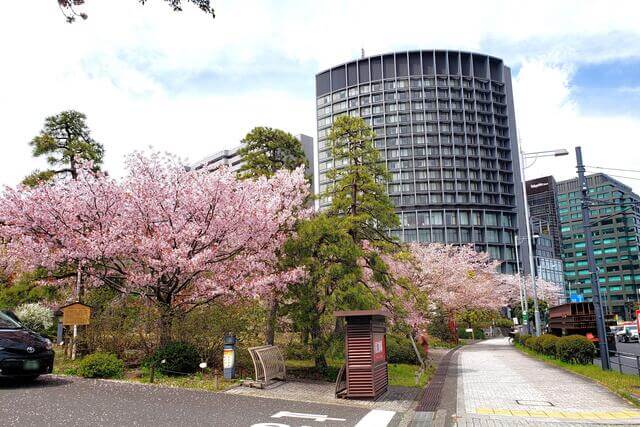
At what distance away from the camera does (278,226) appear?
1616 centimetres

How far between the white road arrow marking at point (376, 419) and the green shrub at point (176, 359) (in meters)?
5.80

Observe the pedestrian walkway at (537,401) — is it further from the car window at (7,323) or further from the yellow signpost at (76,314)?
the yellow signpost at (76,314)

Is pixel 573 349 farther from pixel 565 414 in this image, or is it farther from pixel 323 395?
pixel 323 395

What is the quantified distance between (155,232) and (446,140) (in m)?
83.0

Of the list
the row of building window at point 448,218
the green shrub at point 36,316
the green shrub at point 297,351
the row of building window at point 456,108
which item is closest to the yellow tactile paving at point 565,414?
the green shrub at point 297,351

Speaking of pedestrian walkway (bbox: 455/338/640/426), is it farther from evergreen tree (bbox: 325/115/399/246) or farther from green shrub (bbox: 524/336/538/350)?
green shrub (bbox: 524/336/538/350)

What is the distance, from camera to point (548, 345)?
22.6m

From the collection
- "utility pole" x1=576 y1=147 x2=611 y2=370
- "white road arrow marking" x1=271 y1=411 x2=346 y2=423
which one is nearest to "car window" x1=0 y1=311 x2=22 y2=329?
"white road arrow marking" x1=271 y1=411 x2=346 y2=423

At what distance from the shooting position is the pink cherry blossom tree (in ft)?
46.4

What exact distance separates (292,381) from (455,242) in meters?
76.0

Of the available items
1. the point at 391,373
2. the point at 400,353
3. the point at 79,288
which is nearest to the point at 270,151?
the point at 79,288

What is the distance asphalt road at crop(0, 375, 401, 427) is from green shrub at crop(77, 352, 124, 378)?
0.79 metres

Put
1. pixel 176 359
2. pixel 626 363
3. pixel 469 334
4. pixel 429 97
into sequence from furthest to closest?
pixel 429 97, pixel 469 334, pixel 626 363, pixel 176 359

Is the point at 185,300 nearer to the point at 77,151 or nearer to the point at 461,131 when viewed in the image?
the point at 77,151
